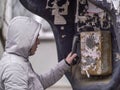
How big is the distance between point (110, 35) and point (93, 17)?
0.68 ft

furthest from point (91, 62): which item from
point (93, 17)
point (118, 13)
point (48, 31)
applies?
point (48, 31)

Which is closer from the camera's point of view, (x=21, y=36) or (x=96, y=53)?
(x=21, y=36)

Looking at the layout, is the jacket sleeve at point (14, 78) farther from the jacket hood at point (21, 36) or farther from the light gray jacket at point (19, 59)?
the jacket hood at point (21, 36)

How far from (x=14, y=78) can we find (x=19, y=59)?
0.16 m

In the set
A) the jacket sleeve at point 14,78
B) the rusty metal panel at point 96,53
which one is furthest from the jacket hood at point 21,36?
the rusty metal panel at point 96,53

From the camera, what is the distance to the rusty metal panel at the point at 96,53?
357 centimetres

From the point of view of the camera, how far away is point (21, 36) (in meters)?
2.90

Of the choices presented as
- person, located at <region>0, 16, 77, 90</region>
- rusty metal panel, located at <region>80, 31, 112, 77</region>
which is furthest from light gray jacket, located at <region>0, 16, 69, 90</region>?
rusty metal panel, located at <region>80, 31, 112, 77</region>

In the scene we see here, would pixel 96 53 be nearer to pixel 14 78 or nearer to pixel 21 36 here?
pixel 21 36

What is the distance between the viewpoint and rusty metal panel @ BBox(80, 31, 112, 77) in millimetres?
3566

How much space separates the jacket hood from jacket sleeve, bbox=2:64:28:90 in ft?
0.37

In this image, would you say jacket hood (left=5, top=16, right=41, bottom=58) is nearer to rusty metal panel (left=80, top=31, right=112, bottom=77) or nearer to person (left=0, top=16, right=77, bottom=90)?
person (left=0, top=16, right=77, bottom=90)

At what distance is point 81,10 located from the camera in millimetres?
3750

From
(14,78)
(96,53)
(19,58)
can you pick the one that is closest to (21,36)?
(19,58)
